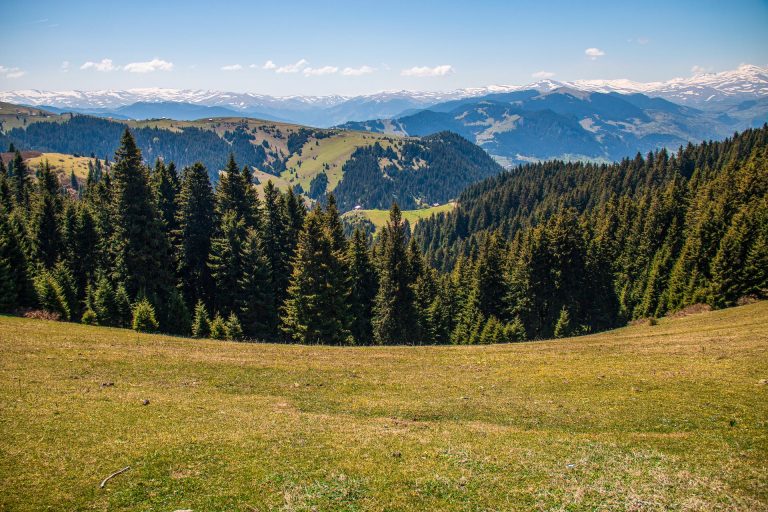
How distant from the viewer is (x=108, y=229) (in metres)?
61.9

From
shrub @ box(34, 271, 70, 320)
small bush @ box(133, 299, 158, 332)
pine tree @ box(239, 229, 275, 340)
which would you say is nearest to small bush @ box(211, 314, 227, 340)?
small bush @ box(133, 299, 158, 332)

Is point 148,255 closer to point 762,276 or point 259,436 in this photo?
point 259,436

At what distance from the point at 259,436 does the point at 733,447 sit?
1883cm

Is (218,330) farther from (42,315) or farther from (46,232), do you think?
(46,232)

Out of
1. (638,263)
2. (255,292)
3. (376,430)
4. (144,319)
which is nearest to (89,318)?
(144,319)

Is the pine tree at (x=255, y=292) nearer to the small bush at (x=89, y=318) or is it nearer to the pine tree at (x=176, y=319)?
the pine tree at (x=176, y=319)

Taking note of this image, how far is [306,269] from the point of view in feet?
169

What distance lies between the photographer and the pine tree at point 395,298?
60906 mm

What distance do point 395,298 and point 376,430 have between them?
41.7 meters

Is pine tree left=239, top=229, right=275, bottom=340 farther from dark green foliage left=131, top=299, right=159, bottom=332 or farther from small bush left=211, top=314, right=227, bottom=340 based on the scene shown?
dark green foliage left=131, top=299, right=159, bottom=332

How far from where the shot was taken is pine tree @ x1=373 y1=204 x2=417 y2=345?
60906mm

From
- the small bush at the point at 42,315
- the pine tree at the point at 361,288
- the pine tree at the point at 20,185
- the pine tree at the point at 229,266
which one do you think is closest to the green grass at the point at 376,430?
the small bush at the point at 42,315

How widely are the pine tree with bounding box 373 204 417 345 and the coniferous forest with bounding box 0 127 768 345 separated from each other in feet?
0.70

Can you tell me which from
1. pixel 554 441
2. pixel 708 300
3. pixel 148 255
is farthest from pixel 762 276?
pixel 148 255
